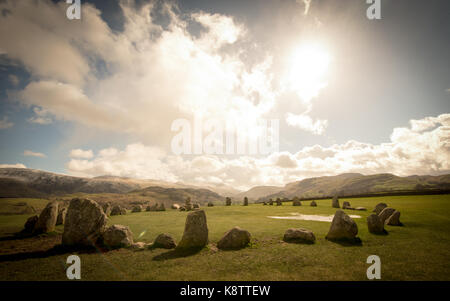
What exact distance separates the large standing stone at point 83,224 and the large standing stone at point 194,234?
5.23m

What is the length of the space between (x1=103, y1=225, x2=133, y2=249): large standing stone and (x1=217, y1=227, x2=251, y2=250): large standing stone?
5123mm

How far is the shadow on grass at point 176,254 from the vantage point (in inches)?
324

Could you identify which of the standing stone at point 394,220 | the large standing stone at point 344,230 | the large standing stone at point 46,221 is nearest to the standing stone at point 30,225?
the large standing stone at point 46,221

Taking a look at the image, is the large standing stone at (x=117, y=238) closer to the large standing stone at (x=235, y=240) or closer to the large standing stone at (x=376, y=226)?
the large standing stone at (x=235, y=240)

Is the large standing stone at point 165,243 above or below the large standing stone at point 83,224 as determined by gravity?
below

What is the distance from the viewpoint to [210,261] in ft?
25.4

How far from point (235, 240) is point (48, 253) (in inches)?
368

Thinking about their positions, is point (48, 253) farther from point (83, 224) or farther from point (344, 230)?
point (344, 230)

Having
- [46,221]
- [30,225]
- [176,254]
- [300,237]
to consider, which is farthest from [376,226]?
Answer: [30,225]

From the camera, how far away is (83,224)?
10.4 meters

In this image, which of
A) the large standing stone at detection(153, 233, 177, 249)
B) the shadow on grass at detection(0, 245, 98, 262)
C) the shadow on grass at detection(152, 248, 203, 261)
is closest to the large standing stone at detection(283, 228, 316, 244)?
the shadow on grass at detection(152, 248, 203, 261)

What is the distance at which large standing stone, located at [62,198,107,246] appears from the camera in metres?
10.0
